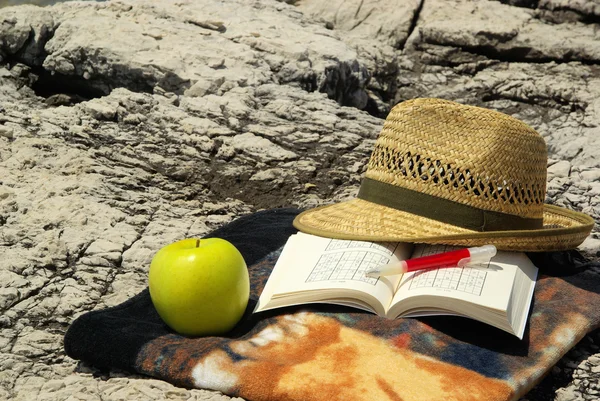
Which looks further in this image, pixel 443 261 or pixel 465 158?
pixel 465 158

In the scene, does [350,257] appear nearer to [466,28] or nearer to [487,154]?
[487,154]

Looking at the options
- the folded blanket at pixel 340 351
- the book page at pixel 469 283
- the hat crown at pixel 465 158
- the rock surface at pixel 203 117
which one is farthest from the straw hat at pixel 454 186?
the rock surface at pixel 203 117

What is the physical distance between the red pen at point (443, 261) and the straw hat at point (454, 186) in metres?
0.08

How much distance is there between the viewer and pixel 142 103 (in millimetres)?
4359

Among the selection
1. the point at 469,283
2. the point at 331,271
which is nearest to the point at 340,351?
the point at 331,271

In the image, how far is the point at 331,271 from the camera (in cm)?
236

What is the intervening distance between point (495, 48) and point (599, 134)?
135 centimetres

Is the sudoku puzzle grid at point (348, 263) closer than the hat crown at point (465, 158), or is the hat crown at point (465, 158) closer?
the sudoku puzzle grid at point (348, 263)

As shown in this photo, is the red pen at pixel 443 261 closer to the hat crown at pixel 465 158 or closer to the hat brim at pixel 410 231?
the hat brim at pixel 410 231

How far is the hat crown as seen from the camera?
8.16ft

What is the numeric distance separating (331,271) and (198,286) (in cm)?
42

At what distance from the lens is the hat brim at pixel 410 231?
2.42 m

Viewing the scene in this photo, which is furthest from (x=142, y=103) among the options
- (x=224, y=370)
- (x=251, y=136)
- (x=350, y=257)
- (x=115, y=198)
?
(x=224, y=370)

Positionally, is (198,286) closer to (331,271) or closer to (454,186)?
(331,271)
